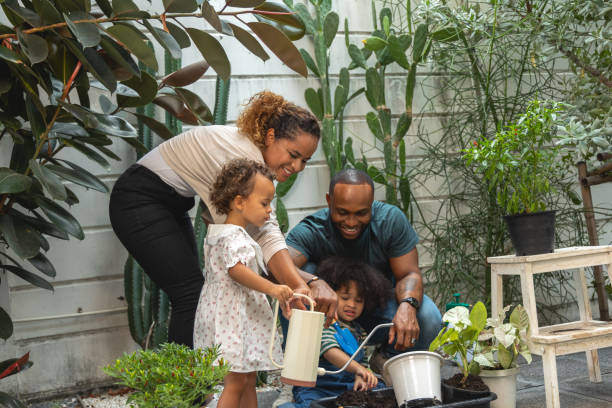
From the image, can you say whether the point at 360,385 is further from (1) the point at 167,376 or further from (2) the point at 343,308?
(1) the point at 167,376

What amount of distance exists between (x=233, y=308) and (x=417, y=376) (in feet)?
1.82

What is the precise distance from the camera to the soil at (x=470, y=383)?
193cm

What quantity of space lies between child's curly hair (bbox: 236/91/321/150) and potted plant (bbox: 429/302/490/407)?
0.72 meters

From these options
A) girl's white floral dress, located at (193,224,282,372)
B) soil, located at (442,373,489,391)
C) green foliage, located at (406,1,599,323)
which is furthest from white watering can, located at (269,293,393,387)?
green foliage, located at (406,1,599,323)

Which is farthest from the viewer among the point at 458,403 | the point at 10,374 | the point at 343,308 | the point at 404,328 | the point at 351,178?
the point at 351,178

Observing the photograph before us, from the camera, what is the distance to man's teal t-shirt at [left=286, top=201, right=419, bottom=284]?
2.42m

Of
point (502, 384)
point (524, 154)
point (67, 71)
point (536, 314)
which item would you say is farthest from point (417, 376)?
point (67, 71)

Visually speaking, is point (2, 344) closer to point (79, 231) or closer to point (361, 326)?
point (79, 231)

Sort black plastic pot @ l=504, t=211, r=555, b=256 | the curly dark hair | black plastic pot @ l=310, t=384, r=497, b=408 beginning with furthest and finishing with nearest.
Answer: the curly dark hair, black plastic pot @ l=504, t=211, r=555, b=256, black plastic pot @ l=310, t=384, r=497, b=408

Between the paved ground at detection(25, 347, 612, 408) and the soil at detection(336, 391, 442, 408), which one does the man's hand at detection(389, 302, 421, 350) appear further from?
the paved ground at detection(25, 347, 612, 408)

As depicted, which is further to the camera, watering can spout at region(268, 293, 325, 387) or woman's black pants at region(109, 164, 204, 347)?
woman's black pants at region(109, 164, 204, 347)

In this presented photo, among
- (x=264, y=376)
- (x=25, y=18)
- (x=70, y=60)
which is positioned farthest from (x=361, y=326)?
(x=25, y=18)

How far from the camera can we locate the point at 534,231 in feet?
7.00

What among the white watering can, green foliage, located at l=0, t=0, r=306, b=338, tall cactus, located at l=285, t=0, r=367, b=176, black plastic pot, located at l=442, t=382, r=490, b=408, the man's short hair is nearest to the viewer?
the white watering can
